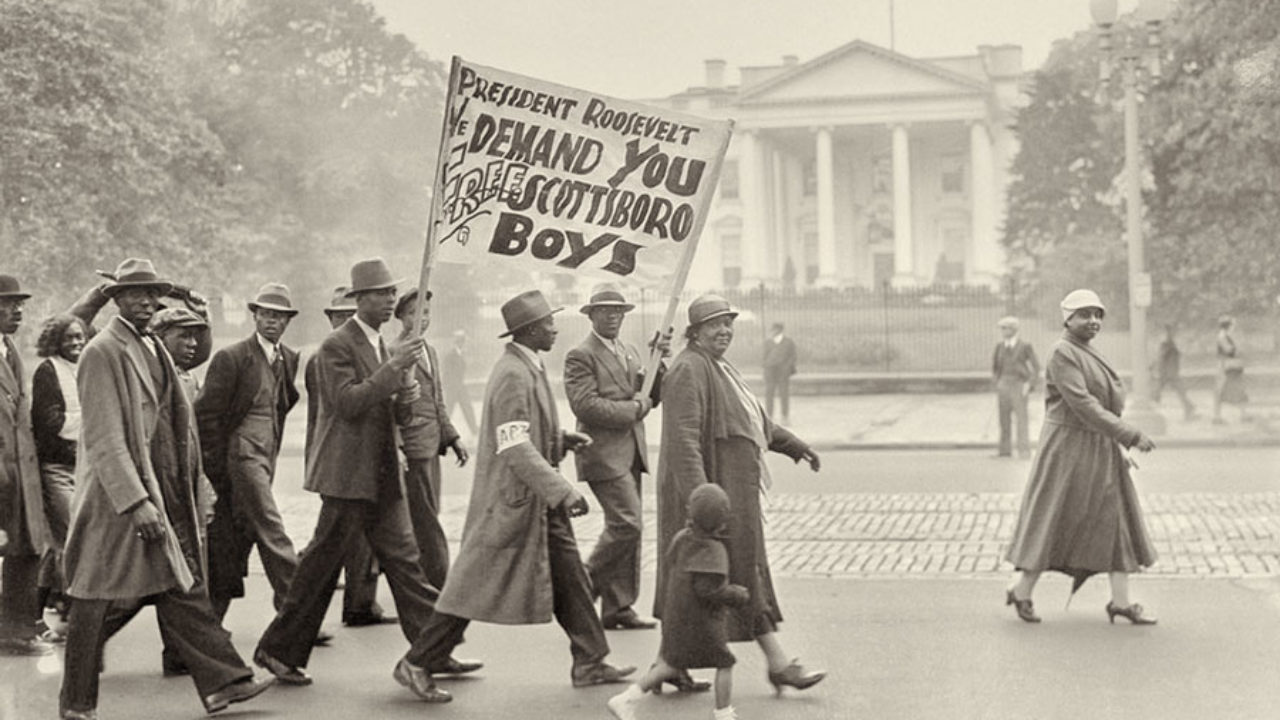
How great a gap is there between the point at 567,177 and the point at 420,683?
2.31 m

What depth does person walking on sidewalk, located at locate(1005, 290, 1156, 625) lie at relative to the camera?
28.0ft

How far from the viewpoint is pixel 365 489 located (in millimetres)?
7406

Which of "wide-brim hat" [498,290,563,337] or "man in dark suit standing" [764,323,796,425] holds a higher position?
"wide-brim hat" [498,290,563,337]

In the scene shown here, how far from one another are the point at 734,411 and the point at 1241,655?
8.38 feet

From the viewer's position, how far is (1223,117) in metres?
23.5

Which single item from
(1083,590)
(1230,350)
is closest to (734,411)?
(1083,590)

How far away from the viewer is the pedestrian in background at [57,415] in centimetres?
852

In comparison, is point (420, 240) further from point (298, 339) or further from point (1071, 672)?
point (1071, 672)

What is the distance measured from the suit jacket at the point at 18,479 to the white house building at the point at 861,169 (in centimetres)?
5486

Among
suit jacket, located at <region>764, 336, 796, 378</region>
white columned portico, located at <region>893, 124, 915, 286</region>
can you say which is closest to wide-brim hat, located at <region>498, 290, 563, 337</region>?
suit jacket, located at <region>764, 336, 796, 378</region>

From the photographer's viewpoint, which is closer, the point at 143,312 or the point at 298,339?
the point at 143,312

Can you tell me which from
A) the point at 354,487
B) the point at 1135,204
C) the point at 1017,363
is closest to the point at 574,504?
the point at 354,487

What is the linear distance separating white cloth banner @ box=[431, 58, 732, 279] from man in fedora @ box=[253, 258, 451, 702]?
1.73 ft

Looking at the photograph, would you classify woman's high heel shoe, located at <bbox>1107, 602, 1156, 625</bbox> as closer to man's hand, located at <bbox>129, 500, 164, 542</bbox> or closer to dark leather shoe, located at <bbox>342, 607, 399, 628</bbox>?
dark leather shoe, located at <bbox>342, 607, 399, 628</bbox>
